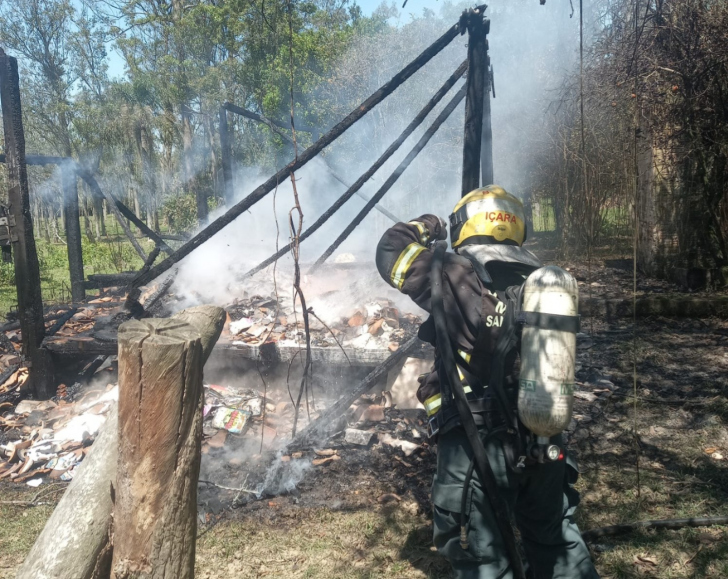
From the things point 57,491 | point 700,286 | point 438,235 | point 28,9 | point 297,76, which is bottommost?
point 57,491

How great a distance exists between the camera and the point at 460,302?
236 cm

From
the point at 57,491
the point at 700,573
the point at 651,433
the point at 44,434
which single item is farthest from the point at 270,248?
the point at 700,573

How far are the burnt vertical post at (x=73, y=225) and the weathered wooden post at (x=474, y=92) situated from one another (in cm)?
492

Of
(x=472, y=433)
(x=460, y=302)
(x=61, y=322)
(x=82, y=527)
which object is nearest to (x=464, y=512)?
(x=472, y=433)

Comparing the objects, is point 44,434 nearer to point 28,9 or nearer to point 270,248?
point 270,248

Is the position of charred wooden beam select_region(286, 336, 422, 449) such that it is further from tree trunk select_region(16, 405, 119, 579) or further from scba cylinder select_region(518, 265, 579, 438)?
tree trunk select_region(16, 405, 119, 579)

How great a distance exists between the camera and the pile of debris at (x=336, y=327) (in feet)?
19.0

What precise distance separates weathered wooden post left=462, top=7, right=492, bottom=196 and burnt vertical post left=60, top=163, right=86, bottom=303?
4925mm

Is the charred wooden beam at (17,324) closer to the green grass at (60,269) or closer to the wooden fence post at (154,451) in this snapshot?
the green grass at (60,269)

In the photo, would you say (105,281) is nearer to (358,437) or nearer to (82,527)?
(358,437)

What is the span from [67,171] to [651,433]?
675 cm

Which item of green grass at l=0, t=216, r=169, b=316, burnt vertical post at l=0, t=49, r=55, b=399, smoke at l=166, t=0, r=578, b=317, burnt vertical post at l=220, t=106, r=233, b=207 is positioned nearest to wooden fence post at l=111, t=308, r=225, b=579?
burnt vertical post at l=0, t=49, r=55, b=399

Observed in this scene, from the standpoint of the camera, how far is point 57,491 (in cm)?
422

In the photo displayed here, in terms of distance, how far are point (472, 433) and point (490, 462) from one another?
0.19 meters
